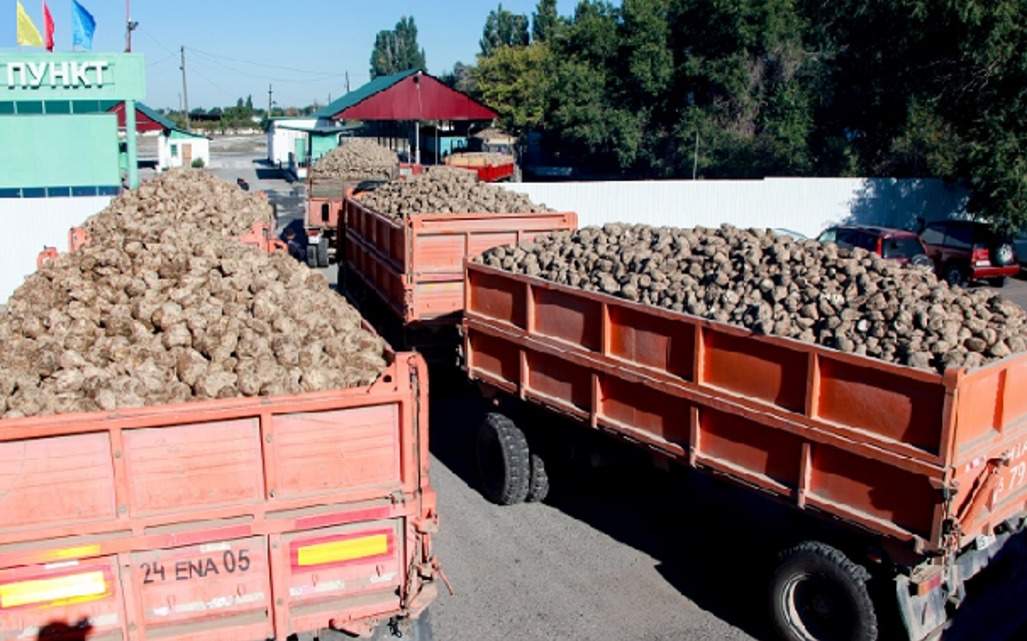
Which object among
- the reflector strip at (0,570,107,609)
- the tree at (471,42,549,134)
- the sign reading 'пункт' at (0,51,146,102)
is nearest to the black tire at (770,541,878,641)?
the reflector strip at (0,570,107,609)

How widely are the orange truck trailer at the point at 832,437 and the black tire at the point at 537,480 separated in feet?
3.14

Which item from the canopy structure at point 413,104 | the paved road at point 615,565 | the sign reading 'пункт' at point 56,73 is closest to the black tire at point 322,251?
the sign reading 'пункт' at point 56,73

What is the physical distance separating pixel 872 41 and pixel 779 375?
2296 cm

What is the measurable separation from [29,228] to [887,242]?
17.5 metres

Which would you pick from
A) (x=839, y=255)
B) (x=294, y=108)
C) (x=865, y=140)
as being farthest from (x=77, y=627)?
(x=294, y=108)

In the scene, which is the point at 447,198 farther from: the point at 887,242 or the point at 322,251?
the point at 887,242

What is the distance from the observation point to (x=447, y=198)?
42.1ft

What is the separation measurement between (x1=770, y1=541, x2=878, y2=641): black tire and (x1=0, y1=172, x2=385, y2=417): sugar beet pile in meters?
3.15

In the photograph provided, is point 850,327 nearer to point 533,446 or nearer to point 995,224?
point 533,446

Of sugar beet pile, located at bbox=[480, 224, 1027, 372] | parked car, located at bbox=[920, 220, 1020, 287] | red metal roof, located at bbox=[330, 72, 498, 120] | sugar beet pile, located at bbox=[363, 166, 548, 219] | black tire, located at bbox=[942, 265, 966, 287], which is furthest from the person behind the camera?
red metal roof, located at bbox=[330, 72, 498, 120]

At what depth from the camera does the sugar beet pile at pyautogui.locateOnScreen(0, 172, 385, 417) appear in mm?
4980

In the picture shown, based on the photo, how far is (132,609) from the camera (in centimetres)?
461

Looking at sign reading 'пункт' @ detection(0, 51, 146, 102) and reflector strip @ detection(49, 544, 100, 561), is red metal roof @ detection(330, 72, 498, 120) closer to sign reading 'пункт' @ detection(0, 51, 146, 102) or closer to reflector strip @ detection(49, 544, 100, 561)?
sign reading 'пункт' @ detection(0, 51, 146, 102)

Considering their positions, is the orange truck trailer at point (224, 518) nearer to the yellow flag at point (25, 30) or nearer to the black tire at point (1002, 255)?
the black tire at point (1002, 255)
